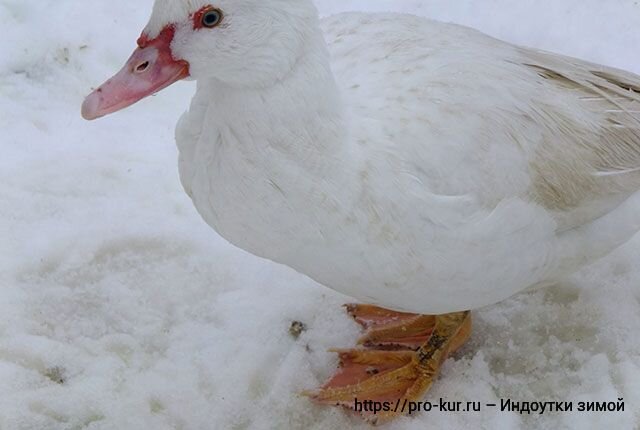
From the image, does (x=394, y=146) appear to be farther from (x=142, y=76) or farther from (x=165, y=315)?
(x=165, y=315)

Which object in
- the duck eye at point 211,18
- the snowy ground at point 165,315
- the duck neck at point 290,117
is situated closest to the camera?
the duck eye at point 211,18

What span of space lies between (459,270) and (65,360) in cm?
A: 142

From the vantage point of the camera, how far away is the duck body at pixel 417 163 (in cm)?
245

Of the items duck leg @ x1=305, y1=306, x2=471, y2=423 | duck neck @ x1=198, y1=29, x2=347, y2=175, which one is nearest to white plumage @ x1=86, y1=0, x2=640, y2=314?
duck neck @ x1=198, y1=29, x2=347, y2=175

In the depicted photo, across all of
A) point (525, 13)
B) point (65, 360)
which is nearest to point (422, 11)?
point (525, 13)

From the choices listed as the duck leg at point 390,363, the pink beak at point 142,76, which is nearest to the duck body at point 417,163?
the pink beak at point 142,76

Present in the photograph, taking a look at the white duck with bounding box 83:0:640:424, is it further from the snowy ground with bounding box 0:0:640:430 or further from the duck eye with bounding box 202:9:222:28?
the snowy ground with bounding box 0:0:640:430

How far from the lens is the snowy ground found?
124 inches

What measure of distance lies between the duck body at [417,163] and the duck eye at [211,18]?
191 mm

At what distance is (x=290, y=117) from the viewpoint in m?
2.40

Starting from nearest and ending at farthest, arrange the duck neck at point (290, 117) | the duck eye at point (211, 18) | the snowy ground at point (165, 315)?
the duck eye at point (211, 18), the duck neck at point (290, 117), the snowy ground at point (165, 315)

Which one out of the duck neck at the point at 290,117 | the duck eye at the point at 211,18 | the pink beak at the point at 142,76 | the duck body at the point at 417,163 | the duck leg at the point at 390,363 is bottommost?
the duck leg at the point at 390,363

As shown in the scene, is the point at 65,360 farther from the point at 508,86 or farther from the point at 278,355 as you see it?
the point at 508,86

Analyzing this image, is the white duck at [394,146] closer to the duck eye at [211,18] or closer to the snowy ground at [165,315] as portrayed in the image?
the duck eye at [211,18]
